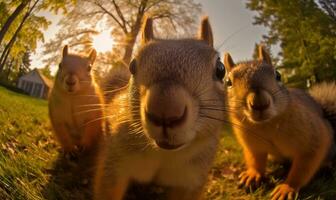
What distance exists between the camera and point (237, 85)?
3.96 m

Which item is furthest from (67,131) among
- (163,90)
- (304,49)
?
(304,49)

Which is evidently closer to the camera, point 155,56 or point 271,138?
point 155,56

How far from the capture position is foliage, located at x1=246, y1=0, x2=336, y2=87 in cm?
1476

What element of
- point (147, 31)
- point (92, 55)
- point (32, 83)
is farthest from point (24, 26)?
point (32, 83)

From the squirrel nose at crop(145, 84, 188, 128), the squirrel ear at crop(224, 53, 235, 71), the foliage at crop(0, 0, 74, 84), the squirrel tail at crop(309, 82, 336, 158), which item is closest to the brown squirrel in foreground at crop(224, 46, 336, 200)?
the squirrel ear at crop(224, 53, 235, 71)

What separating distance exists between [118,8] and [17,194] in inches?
664

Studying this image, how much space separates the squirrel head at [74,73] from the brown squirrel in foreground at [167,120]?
1744 mm

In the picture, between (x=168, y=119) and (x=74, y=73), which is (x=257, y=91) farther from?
(x=74, y=73)

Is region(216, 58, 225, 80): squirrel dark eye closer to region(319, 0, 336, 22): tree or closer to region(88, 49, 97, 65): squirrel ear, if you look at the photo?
region(88, 49, 97, 65): squirrel ear

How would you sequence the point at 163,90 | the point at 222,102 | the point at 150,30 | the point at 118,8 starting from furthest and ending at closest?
the point at 118,8 → the point at 150,30 → the point at 222,102 → the point at 163,90

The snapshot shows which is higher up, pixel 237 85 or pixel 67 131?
pixel 237 85

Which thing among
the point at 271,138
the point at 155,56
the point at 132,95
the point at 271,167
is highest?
the point at 155,56

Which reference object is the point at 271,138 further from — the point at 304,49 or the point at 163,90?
the point at 304,49

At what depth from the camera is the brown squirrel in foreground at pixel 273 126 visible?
3.72 m
